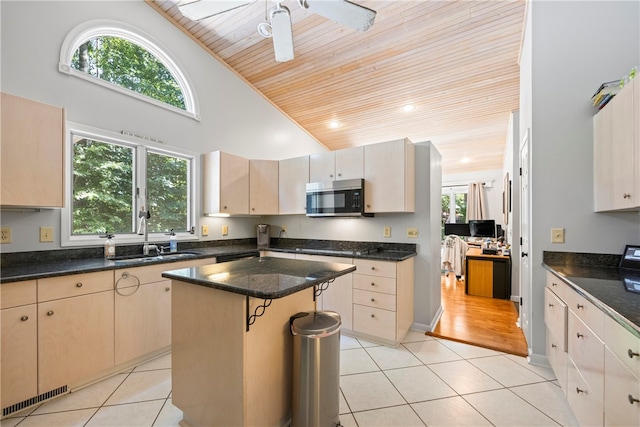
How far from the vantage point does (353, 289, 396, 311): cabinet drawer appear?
2563 mm

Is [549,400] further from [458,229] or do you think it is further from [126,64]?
[126,64]

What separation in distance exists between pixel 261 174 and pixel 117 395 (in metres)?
2.70

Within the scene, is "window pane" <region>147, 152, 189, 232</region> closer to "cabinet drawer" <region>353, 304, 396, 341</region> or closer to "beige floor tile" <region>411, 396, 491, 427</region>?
"cabinet drawer" <region>353, 304, 396, 341</region>

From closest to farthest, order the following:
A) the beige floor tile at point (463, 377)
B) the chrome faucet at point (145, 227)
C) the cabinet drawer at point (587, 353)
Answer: the cabinet drawer at point (587, 353), the beige floor tile at point (463, 377), the chrome faucet at point (145, 227)

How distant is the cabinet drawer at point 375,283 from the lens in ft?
8.41

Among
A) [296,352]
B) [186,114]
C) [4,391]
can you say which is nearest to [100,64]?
[186,114]

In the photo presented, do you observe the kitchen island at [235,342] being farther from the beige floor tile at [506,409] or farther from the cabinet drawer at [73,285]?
the beige floor tile at [506,409]

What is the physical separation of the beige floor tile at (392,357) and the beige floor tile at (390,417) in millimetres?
499

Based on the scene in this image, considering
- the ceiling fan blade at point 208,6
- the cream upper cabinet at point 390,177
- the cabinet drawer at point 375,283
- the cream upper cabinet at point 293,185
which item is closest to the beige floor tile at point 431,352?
the cabinet drawer at point 375,283

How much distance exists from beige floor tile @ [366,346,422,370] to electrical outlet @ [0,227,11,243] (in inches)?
122

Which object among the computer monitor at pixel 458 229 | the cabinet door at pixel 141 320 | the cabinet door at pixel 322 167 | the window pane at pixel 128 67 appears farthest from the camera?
the computer monitor at pixel 458 229

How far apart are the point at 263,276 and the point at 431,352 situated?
76.9 inches

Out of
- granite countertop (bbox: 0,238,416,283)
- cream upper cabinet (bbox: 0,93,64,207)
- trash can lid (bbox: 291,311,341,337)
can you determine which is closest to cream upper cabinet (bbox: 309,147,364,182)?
granite countertop (bbox: 0,238,416,283)

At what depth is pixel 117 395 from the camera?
73.3 inches
